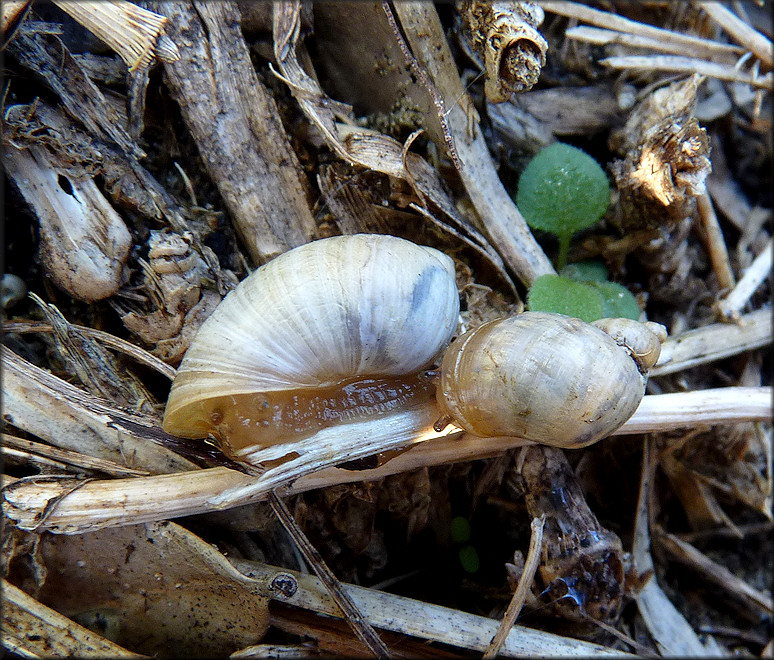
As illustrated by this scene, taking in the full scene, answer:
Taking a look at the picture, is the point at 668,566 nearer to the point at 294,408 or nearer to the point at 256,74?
the point at 294,408

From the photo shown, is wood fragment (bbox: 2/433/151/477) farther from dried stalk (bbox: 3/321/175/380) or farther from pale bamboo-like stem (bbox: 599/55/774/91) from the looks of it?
pale bamboo-like stem (bbox: 599/55/774/91)

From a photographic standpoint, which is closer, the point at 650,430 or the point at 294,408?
the point at 294,408

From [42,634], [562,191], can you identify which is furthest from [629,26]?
[42,634]

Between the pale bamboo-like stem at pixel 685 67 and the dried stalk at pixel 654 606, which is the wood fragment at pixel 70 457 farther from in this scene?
the pale bamboo-like stem at pixel 685 67

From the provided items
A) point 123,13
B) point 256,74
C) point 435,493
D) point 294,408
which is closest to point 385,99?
point 256,74

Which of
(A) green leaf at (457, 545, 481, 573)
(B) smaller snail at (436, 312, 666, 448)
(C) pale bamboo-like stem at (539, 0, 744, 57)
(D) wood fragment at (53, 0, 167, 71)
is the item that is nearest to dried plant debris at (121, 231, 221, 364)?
(D) wood fragment at (53, 0, 167, 71)

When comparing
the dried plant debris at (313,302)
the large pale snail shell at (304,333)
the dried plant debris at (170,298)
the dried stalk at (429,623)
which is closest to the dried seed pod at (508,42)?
the dried plant debris at (313,302)
